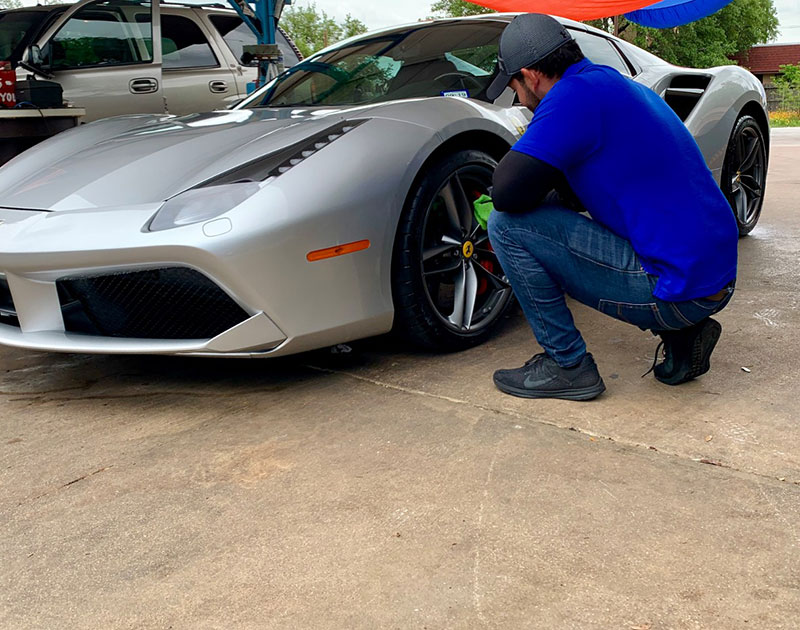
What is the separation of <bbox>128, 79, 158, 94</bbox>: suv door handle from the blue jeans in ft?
16.0

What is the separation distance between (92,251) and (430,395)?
111 cm

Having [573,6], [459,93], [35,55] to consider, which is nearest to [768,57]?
[573,6]

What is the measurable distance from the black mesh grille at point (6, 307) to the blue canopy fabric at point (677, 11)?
6.81m

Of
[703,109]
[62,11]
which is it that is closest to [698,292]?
[703,109]

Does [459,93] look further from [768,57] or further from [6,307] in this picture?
[768,57]

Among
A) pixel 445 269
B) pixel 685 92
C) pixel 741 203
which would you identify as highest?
pixel 685 92

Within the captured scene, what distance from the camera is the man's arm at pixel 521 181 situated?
2457mm

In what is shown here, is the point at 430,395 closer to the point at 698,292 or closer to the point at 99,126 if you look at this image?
the point at 698,292

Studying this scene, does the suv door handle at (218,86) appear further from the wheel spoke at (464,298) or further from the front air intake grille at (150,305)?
the front air intake grille at (150,305)

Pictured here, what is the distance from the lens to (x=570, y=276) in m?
2.62

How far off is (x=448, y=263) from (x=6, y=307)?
1504mm

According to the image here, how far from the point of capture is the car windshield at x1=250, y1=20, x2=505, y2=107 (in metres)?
3.54

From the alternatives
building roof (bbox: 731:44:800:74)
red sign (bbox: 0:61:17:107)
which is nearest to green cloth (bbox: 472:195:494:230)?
red sign (bbox: 0:61:17:107)

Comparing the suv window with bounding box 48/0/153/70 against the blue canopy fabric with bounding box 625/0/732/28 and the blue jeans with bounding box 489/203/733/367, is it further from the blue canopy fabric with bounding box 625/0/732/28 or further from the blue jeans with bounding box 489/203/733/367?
the blue jeans with bounding box 489/203/733/367
